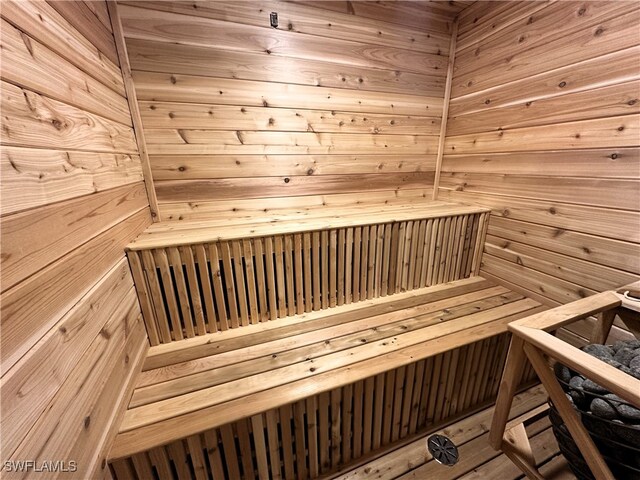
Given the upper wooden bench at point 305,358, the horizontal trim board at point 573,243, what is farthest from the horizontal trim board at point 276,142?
the upper wooden bench at point 305,358

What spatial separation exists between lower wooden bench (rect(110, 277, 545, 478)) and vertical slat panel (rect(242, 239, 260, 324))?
7cm

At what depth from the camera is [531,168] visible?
1.68 m

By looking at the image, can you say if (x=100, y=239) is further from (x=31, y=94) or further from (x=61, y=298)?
(x=31, y=94)

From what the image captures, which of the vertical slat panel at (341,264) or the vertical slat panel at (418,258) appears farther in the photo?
the vertical slat panel at (418,258)

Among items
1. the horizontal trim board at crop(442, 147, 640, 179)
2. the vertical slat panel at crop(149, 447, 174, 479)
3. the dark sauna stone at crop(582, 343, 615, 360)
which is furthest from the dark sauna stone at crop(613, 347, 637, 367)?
the vertical slat panel at crop(149, 447, 174, 479)

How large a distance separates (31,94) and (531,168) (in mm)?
2370

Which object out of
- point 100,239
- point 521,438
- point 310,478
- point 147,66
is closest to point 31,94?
point 100,239

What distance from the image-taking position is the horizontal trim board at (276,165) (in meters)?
1.65

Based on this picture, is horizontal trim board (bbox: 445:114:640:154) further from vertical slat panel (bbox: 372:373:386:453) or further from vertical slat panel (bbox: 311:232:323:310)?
vertical slat panel (bbox: 372:373:386:453)

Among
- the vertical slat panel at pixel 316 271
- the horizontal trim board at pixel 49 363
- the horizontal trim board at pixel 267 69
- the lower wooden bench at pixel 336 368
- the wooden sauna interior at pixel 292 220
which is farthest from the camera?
the vertical slat panel at pixel 316 271

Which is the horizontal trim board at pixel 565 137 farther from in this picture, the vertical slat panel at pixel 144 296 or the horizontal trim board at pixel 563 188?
the vertical slat panel at pixel 144 296

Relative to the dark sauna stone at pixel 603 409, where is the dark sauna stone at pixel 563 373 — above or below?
below

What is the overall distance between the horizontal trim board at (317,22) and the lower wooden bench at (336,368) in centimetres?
189

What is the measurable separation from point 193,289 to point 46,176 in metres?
0.82
